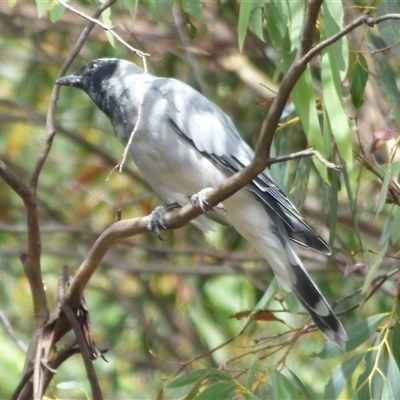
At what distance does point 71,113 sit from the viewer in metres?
5.12

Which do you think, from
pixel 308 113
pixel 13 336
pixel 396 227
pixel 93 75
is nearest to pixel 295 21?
pixel 308 113

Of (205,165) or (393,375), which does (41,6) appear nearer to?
(205,165)

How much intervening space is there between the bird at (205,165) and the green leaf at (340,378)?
0.14m

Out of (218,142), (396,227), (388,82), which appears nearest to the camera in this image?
(396,227)

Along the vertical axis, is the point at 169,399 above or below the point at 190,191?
below

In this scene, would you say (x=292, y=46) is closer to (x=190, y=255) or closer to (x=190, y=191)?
(x=190, y=191)

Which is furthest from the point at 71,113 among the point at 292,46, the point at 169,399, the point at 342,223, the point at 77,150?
the point at 292,46

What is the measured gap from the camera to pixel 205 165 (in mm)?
2764

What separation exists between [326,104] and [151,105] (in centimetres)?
83

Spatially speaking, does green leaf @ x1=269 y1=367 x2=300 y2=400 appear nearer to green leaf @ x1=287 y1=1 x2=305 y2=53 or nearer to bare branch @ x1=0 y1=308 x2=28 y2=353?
bare branch @ x1=0 y1=308 x2=28 y2=353

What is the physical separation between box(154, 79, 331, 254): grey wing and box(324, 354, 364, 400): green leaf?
379 millimetres

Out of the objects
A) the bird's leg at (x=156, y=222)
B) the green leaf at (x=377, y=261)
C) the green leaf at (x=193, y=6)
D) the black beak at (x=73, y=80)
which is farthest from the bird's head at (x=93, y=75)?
the green leaf at (x=377, y=261)

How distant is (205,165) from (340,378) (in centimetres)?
81

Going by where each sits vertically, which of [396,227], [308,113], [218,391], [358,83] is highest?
[358,83]
